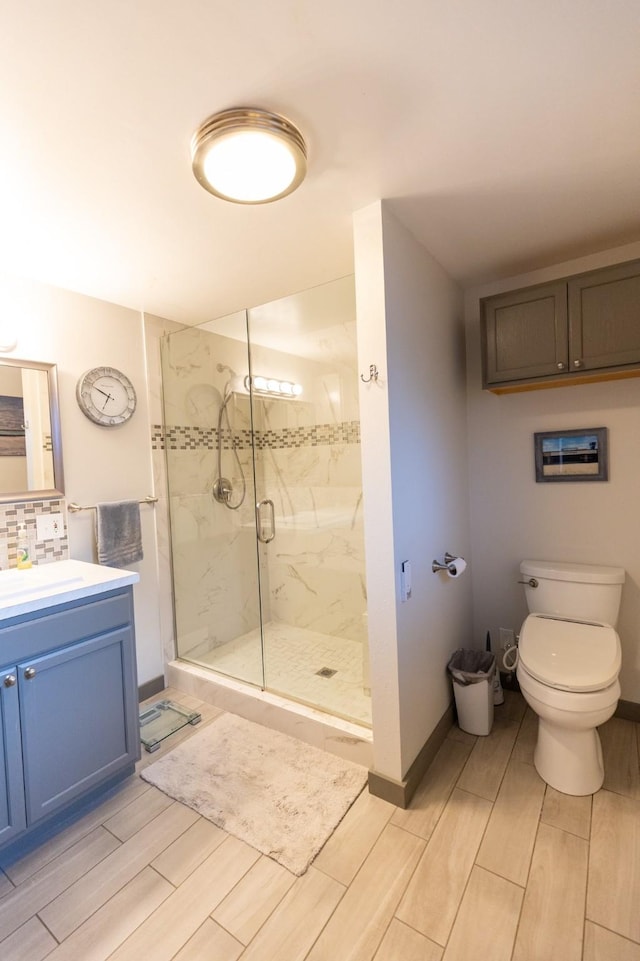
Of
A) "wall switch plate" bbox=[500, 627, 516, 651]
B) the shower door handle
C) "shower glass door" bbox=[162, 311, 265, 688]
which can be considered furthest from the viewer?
the shower door handle

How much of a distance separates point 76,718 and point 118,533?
0.94m

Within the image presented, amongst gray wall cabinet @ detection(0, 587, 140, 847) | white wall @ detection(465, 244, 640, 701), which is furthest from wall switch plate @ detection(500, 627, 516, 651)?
gray wall cabinet @ detection(0, 587, 140, 847)

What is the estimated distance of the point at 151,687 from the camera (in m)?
2.47

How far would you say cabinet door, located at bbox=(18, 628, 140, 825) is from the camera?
1.46 metres

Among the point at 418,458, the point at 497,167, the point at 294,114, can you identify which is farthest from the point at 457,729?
the point at 294,114

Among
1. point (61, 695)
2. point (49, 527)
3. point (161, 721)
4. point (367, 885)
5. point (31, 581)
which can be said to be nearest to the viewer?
point (367, 885)

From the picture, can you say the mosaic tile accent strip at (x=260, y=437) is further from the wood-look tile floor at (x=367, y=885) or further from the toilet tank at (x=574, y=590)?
the wood-look tile floor at (x=367, y=885)

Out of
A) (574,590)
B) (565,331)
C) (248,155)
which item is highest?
(248,155)

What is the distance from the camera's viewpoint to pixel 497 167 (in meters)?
1.37

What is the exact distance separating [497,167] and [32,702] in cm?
245

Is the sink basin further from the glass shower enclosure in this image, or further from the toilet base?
the toilet base

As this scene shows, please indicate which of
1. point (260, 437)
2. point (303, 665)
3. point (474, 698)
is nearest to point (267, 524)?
point (260, 437)

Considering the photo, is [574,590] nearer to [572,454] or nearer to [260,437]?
[572,454]

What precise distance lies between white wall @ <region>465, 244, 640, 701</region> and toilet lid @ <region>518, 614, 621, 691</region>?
340mm
